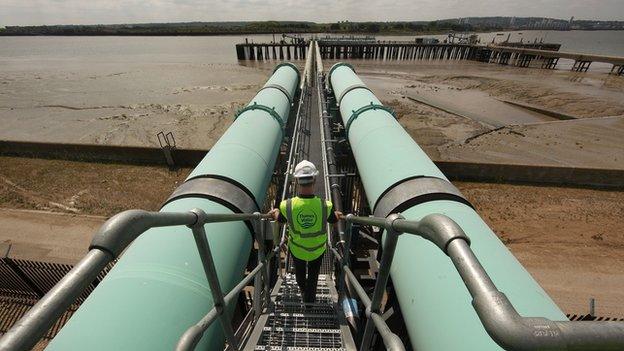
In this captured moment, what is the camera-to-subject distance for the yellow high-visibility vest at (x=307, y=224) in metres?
3.82

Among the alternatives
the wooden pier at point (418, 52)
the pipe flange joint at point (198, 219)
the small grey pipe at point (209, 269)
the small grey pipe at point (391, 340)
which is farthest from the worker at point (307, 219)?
the wooden pier at point (418, 52)

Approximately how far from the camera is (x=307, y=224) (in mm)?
3922

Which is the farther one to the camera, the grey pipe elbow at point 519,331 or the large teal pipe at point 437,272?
the large teal pipe at point 437,272

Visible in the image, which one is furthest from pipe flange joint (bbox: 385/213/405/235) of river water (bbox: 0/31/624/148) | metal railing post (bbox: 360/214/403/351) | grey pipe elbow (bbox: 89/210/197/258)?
river water (bbox: 0/31/624/148)

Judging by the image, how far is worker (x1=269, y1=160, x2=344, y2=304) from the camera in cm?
377

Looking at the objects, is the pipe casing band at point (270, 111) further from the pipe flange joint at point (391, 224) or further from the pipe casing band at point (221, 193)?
the pipe flange joint at point (391, 224)

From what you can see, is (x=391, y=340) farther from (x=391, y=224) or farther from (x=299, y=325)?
(x=299, y=325)

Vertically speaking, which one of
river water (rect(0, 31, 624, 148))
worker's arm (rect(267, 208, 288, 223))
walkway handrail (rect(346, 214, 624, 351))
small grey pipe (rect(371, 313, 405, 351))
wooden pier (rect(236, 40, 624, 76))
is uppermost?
walkway handrail (rect(346, 214, 624, 351))

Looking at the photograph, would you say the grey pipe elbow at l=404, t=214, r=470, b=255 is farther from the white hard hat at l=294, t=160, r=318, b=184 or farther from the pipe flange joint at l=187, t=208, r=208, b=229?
the white hard hat at l=294, t=160, r=318, b=184

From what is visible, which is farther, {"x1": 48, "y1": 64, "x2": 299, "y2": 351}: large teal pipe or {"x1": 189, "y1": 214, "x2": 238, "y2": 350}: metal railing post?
{"x1": 48, "y1": 64, "x2": 299, "y2": 351}: large teal pipe

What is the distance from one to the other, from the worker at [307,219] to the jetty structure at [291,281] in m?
0.34

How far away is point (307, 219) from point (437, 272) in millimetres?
1635

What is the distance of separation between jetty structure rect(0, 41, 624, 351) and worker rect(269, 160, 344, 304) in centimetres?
34

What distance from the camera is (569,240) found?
359 inches
